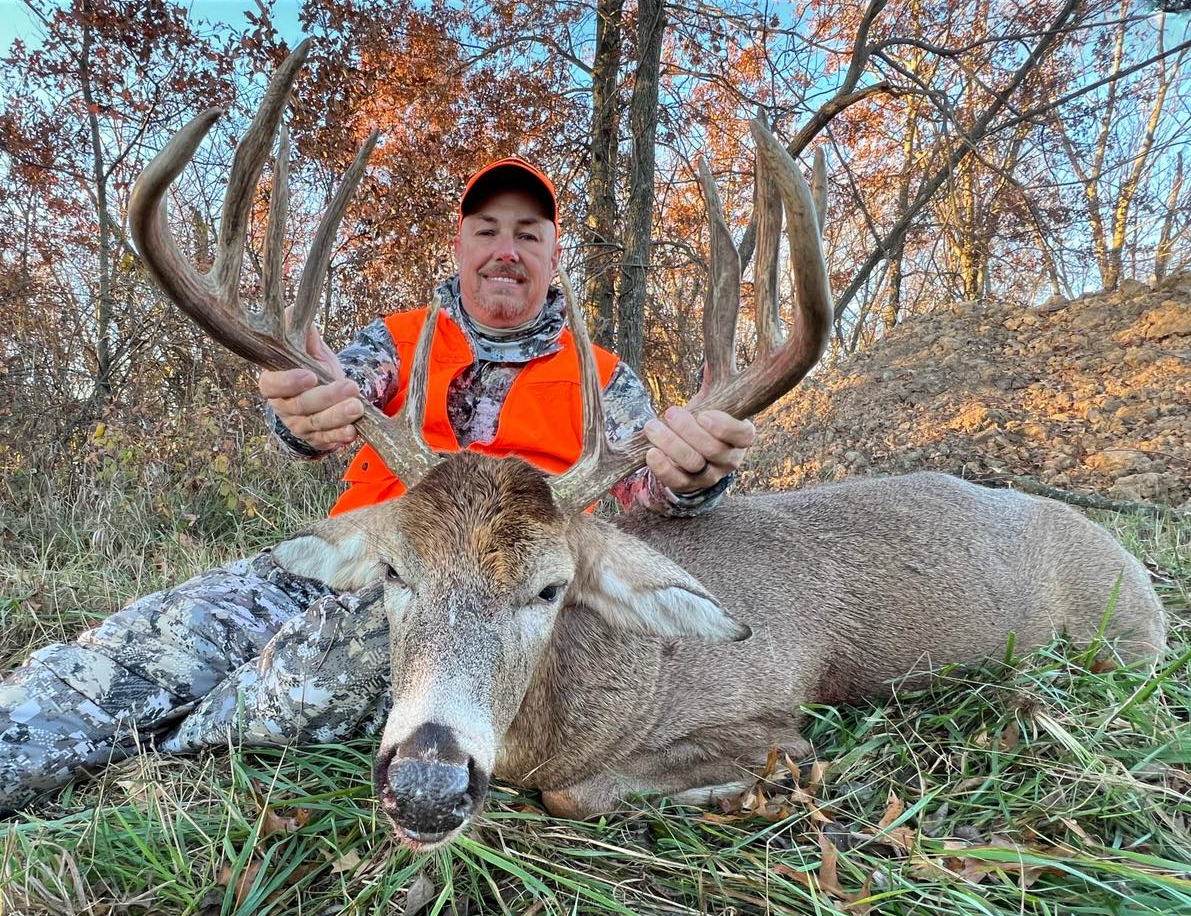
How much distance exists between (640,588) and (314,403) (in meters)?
1.33

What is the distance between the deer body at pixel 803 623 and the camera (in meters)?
2.64

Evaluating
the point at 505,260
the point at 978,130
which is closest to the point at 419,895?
the point at 505,260

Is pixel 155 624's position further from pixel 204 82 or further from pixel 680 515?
pixel 204 82

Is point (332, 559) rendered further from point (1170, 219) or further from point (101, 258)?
point (1170, 219)

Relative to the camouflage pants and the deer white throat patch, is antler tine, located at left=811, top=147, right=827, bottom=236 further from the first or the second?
the camouflage pants

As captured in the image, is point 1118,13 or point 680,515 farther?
point 1118,13

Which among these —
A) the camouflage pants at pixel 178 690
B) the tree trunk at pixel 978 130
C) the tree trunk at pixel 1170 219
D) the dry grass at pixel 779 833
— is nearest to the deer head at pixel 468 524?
the camouflage pants at pixel 178 690

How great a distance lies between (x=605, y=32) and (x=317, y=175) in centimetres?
350

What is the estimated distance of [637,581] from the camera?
101 inches

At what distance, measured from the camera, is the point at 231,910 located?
2057mm

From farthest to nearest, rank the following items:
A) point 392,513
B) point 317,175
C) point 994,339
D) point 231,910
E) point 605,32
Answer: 1. point 994,339
2. point 317,175
3. point 605,32
4. point 392,513
5. point 231,910

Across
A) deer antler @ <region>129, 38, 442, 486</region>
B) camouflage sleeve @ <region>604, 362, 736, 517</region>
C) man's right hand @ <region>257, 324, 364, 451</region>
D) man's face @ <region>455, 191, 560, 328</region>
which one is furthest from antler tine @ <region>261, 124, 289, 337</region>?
camouflage sleeve @ <region>604, 362, 736, 517</region>

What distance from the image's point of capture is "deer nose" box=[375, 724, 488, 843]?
1.62m

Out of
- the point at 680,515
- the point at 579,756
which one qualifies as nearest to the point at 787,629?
the point at 680,515
